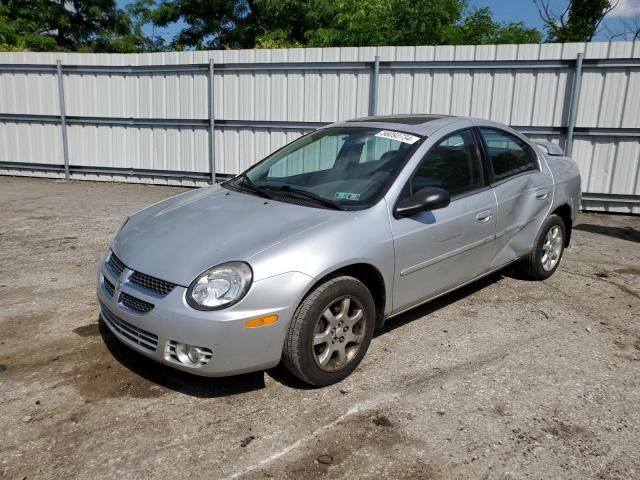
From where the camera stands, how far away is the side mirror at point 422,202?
351 centimetres

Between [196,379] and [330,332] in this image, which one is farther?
[196,379]

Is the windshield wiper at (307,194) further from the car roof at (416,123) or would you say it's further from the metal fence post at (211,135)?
the metal fence post at (211,135)

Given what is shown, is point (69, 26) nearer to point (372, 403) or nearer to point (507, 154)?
point (507, 154)

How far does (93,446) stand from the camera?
2760 millimetres

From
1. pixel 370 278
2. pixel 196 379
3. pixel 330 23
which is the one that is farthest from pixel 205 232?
pixel 330 23

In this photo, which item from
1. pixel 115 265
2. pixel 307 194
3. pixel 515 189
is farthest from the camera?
pixel 515 189

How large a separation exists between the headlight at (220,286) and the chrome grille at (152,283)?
0.14 metres

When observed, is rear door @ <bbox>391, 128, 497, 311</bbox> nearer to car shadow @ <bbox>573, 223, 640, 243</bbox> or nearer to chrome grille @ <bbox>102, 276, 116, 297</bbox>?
chrome grille @ <bbox>102, 276, 116, 297</bbox>

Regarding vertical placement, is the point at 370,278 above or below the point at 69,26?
below

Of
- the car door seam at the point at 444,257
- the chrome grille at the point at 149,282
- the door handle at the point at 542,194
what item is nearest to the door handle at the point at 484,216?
the car door seam at the point at 444,257

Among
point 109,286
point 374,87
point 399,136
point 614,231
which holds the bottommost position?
point 614,231

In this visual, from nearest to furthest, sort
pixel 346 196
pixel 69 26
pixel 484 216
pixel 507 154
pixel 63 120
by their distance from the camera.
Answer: pixel 346 196 < pixel 484 216 < pixel 507 154 < pixel 63 120 < pixel 69 26

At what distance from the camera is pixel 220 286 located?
2.93 meters

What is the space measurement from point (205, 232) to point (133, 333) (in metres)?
0.69
